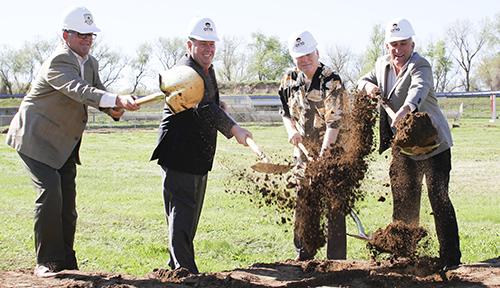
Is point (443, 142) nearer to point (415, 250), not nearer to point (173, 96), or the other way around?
point (415, 250)

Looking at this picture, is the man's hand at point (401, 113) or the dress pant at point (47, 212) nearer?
the dress pant at point (47, 212)

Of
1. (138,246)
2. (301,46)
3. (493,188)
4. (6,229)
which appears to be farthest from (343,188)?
(493,188)

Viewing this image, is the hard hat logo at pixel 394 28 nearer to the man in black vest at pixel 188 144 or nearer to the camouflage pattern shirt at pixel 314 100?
the camouflage pattern shirt at pixel 314 100

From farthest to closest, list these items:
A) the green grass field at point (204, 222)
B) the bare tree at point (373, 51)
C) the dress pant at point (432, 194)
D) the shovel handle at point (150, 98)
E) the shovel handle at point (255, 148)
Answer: the bare tree at point (373, 51), the green grass field at point (204, 222), the dress pant at point (432, 194), the shovel handle at point (255, 148), the shovel handle at point (150, 98)

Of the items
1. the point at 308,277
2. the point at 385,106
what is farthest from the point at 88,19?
the point at 308,277

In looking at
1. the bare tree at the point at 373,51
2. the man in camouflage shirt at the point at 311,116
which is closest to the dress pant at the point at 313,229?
the man in camouflage shirt at the point at 311,116

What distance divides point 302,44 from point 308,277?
6.60 ft

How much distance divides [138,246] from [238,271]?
2028 millimetres

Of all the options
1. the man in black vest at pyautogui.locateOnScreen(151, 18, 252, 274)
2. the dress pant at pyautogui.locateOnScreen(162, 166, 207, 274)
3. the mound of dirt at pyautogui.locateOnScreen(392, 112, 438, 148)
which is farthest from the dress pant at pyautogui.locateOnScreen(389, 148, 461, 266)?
the dress pant at pyautogui.locateOnScreen(162, 166, 207, 274)

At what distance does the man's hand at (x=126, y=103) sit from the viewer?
6.12m

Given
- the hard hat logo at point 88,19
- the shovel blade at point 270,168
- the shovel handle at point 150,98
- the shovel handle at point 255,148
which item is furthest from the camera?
the shovel blade at point 270,168

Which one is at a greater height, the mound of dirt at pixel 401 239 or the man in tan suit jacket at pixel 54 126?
the man in tan suit jacket at pixel 54 126

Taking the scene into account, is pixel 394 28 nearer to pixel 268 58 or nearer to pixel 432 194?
pixel 432 194

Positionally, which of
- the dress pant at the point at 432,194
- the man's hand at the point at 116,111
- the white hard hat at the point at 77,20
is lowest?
the dress pant at the point at 432,194
